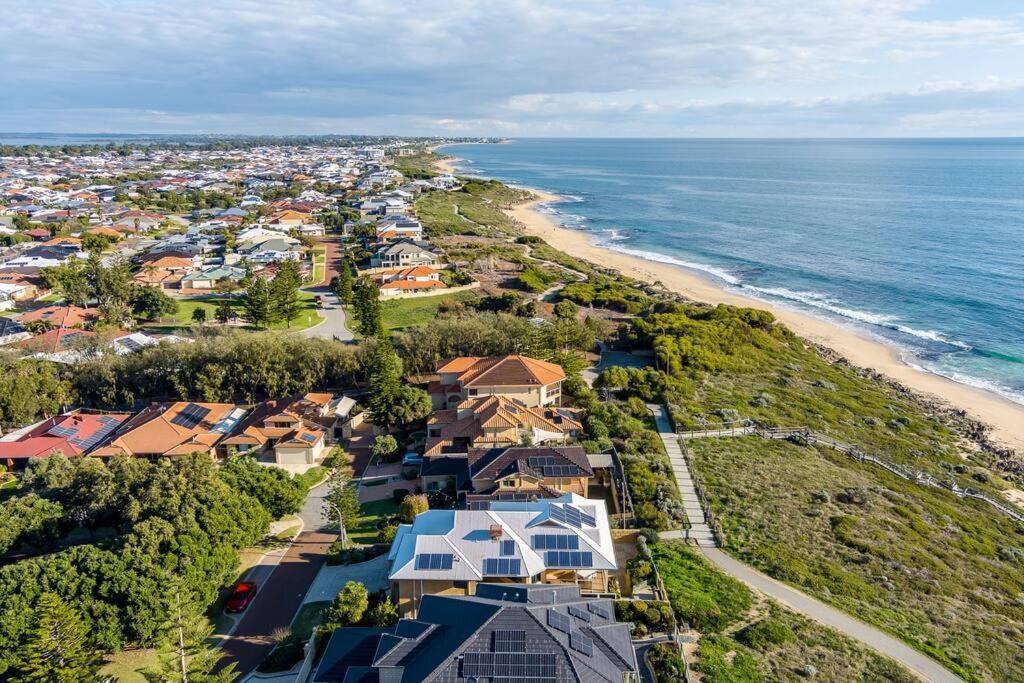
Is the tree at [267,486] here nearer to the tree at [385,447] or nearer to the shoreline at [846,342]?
the tree at [385,447]

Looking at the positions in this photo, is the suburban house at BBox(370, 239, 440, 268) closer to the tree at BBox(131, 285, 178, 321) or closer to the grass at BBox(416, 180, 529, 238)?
Result: the grass at BBox(416, 180, 529, 238)

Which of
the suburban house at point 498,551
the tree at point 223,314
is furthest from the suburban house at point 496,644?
the tree at point 223,314

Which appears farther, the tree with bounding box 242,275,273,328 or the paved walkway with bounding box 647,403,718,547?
the tree with bounding box 242,275,273,328

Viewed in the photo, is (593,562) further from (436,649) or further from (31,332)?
(31,332)

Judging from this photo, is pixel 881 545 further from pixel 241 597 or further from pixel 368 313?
pixel 368 313

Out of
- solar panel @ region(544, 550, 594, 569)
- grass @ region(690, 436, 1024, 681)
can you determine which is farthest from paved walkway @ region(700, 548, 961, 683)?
solar panel @ region(544, 550, 594, 569)

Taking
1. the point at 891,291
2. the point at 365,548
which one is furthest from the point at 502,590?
the point at 891,291

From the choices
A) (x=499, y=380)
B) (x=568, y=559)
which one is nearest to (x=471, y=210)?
(x=499, y=380)
